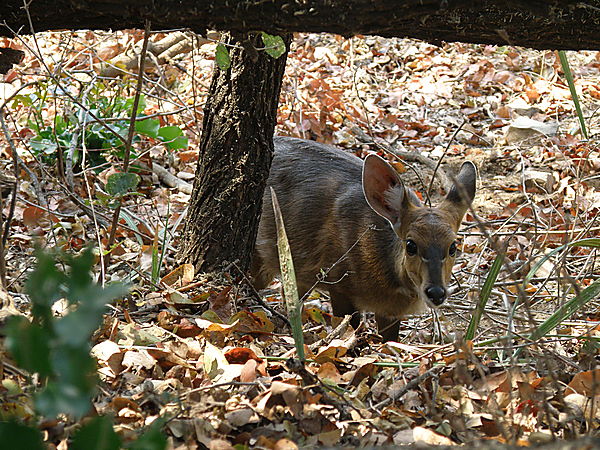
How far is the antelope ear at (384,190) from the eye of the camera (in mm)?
4797

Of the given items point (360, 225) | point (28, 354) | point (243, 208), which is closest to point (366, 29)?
point (28, 354)

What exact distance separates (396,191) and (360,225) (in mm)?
538

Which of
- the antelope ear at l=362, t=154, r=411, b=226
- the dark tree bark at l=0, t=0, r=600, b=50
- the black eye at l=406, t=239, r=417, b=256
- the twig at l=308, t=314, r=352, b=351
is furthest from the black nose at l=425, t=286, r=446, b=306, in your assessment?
the dark tree bark at l=0, t=0, r=600, b=50

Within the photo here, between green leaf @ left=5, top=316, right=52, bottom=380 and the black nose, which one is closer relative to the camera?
green leaf @ left=5, top=316, right=52, bottom=380

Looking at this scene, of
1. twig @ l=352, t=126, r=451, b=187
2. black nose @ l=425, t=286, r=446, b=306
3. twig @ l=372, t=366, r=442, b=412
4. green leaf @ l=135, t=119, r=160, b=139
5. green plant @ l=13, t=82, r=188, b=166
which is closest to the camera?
twig @ l=372, t=366, r=442, b=412

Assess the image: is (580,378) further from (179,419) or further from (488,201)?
(488,201)

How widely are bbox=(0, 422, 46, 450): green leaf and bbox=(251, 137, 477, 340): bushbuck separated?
3128mm

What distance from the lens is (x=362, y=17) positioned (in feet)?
8.82

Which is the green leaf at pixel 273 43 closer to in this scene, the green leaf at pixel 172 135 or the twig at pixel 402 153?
the green leaf at pixel 172 135

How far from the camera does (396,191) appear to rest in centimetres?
489

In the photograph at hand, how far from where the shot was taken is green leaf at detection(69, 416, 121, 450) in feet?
4.73

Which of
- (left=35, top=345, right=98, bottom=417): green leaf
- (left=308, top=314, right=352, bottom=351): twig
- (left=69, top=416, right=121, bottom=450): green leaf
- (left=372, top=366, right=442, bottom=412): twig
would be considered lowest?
(left=308, top=314, right=352, bottom=351): twig

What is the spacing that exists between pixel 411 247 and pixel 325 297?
1.85 m

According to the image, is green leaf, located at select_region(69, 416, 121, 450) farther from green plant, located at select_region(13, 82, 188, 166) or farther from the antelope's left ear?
green plant, located at select_region(13, 82, 188, 166)
